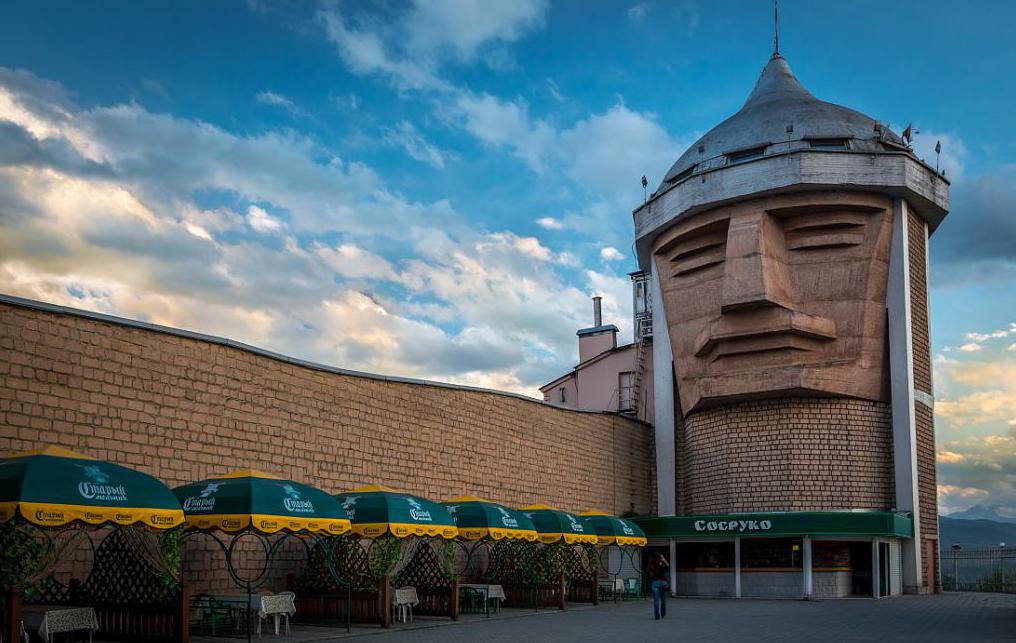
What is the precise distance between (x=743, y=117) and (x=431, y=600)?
23200 millimetres

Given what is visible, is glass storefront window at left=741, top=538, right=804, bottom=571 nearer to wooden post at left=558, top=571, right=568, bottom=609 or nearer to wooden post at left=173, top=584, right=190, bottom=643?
wooden post at left=558, top=571, right=568, bottom=609

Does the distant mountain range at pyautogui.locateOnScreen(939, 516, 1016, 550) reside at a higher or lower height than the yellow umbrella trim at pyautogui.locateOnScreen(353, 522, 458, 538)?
lower

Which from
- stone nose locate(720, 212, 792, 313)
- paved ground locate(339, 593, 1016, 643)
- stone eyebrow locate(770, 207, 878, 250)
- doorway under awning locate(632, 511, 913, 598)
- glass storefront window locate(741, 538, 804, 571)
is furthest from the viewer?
stone eyebrow locate(770, 207, 878, 250)

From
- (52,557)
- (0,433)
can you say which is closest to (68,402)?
(0,433)

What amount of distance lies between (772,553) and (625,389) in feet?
51.4

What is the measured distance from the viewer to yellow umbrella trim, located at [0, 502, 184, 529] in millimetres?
12539

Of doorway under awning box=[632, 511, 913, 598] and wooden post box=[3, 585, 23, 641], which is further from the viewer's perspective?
doorway under awning box=[632, 511, 913, 598]

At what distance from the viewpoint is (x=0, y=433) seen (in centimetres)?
1620

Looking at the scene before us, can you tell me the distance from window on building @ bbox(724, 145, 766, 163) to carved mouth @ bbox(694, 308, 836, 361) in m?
5.86

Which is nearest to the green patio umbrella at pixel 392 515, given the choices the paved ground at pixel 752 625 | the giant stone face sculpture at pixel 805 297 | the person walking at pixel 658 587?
the paved ground at pixel 752 625

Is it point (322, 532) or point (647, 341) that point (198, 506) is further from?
point (647, 341)

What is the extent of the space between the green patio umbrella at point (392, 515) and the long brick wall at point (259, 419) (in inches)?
116

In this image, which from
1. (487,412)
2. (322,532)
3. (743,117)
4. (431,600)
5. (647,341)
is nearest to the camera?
(322,532)

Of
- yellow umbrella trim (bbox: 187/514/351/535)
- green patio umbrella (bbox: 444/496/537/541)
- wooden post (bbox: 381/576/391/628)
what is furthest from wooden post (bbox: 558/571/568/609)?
yellow umbrella trim (bbox: 187/514/351/535)
